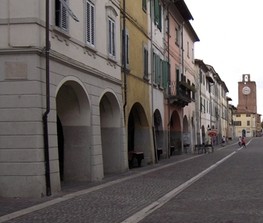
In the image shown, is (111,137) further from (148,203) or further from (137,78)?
(148,203)

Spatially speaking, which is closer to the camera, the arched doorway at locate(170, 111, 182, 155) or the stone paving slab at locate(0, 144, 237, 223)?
the stone paving slab at locate(0, 144, 237, 223)

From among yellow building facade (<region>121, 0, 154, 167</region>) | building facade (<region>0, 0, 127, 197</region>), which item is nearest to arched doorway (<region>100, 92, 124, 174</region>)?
yellow building facade (<region>121, 0, 154, 167</region>)

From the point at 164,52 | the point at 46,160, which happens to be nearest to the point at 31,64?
the point at 46,160

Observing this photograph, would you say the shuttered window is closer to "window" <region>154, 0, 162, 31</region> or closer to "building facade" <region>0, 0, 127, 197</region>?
"window" <region>154, 0, 162, 31</region>

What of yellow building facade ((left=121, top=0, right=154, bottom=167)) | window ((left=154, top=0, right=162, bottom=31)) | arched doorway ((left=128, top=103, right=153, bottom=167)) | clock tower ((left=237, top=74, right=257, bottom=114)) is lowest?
arched doorway ((left=128, top=103, right=153, bottom=167))

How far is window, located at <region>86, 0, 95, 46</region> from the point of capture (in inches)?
681

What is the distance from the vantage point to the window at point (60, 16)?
1479 centimetres

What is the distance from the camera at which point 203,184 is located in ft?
56.1

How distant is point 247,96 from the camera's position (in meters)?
156

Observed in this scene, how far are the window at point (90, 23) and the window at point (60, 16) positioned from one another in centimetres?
205

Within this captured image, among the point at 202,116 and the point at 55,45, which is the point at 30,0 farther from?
the point at 202,116

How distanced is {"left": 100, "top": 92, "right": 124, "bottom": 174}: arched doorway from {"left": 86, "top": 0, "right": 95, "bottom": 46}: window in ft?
13.3

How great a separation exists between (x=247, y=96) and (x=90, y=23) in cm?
14358

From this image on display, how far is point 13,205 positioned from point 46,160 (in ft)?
6.03
